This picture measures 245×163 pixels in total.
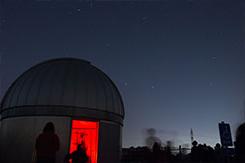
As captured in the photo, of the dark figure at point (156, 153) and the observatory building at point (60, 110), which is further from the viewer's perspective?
the observatory building at point (60, 110)

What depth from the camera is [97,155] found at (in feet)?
33.8

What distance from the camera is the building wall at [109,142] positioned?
10422 millimetres

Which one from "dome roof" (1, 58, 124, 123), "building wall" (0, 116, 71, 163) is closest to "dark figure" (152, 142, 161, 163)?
"dome roof" (1, 58, 124, 123)

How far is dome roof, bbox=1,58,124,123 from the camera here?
10.3 metres

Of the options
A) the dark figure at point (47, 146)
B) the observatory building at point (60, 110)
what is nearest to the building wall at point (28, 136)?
the observatory building at point (60, 110)

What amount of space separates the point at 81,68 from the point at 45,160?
303 inches

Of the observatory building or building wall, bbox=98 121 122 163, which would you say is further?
building wall, bbox=98 121 122 163

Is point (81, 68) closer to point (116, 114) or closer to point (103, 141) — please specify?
point (116, 114)

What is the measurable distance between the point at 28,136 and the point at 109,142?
359 centimetres

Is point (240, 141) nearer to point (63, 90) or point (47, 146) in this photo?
point (47, 146)

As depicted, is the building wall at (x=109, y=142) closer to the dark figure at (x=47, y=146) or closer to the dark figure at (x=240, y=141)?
the dark figure at (x=47, y=146)

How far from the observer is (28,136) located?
32.1 feet

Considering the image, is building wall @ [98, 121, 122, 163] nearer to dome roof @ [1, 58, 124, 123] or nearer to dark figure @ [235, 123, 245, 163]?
dome roof @ [1, 58, 124, 123]

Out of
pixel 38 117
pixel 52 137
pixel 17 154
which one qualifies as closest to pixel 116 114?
pixel 38 117
